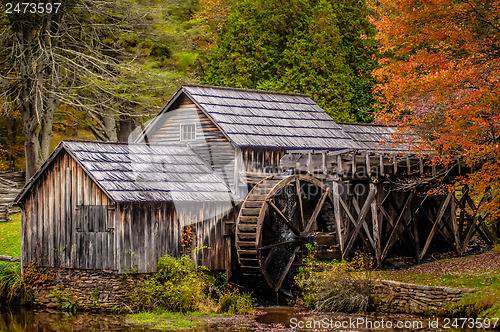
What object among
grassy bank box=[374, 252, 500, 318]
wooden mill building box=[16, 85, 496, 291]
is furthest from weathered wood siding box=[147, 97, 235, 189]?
grassy bank box=[374, 252, 500, 318]

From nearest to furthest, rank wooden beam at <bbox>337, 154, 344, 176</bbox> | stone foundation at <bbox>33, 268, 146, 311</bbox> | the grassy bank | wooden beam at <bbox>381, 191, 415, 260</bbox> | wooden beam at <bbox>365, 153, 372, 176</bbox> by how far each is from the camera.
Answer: the grassy bank → stone foundation at <bbox>33, 268, 146, 311</bbox> → wooden beam at <bbox>337, 154, 344, 176</bbox> → wooden beam at <bbox>365, 153, 372, 176</bbox> → wooden beam at <bbox>381, 191, 415, 260</bbox>

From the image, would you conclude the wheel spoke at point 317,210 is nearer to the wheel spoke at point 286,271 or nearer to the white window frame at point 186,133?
the wheel spoke at point 286,271

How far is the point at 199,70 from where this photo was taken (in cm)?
3456

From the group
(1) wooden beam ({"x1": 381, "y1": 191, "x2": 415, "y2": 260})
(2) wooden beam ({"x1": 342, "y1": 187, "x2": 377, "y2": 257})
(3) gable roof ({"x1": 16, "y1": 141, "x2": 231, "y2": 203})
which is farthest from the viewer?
(1) wooden beam ({"x1": 381, "y1": 191, "x2": 415, "y2": 260})

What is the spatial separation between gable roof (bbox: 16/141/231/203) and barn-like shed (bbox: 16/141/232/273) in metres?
0.03

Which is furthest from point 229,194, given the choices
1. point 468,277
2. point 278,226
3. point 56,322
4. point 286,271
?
point 468,277

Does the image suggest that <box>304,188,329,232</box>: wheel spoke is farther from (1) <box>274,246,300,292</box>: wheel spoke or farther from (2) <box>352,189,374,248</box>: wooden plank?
(2) <box>352,189,374,248</box>: wooden plank

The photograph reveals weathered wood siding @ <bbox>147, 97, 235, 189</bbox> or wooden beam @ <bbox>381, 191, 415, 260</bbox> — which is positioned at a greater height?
weathered wood siding @ <bbox>147, 97, 235, 189</bbox>

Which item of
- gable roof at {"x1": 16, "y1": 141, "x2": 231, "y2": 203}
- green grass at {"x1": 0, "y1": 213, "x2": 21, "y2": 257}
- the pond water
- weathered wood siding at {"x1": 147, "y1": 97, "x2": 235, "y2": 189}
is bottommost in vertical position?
the pond water

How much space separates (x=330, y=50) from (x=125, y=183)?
1434cm

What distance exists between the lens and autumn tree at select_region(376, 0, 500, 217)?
14523 millimetres

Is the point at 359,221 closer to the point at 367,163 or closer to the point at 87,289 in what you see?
the point at 367,163

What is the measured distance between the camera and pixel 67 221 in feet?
55.9

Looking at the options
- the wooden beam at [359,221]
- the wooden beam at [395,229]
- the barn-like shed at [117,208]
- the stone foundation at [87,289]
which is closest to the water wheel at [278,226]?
the wooden beam at [359,221]
